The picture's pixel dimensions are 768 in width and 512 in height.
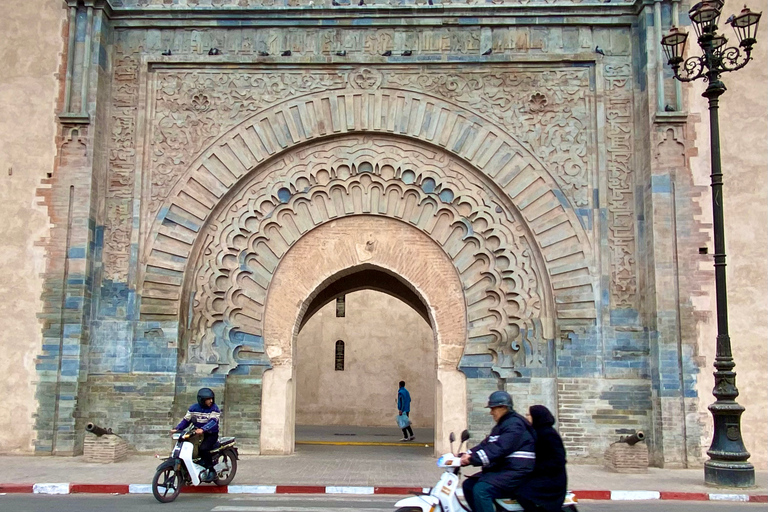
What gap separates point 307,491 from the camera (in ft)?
27.3

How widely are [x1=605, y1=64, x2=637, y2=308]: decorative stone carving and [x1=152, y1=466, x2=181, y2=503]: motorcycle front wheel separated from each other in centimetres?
646

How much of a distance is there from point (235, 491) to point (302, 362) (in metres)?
13.7

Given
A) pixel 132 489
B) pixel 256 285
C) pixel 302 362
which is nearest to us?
pixel 132 489

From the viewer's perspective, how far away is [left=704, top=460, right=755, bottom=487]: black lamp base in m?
8.49

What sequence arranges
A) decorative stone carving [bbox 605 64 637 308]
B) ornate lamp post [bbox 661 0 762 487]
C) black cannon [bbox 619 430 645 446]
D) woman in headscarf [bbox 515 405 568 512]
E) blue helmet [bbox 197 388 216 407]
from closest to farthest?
woman in headscarf [bbox 515 405 568 512]
blue helmet [bbox 197 388 216 407]
ornate lamp post [bbox 661 0 762 487]
black cannon [bbox 619 430 645 446]
decorative stone carving [bbox 605 64 637 308]

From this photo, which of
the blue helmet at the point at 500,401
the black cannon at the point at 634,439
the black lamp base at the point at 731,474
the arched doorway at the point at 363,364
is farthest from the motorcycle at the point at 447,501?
the arched doorway at the point at 363,364

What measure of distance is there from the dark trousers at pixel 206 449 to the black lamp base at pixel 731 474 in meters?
5.43

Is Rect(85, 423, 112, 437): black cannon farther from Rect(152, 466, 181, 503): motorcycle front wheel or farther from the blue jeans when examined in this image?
the blue jeans

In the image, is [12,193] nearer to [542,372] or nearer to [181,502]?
[181,502]

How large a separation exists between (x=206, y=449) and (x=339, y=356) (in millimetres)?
13833

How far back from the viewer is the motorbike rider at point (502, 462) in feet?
16.7

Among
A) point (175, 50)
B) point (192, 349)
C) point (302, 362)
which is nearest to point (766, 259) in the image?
point (192, 349)

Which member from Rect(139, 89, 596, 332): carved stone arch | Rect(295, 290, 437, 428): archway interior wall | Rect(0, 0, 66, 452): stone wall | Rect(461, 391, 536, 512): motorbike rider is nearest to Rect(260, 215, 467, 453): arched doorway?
Rect(139, 89, 596, 332): carved stone arch

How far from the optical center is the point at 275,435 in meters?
11.3
